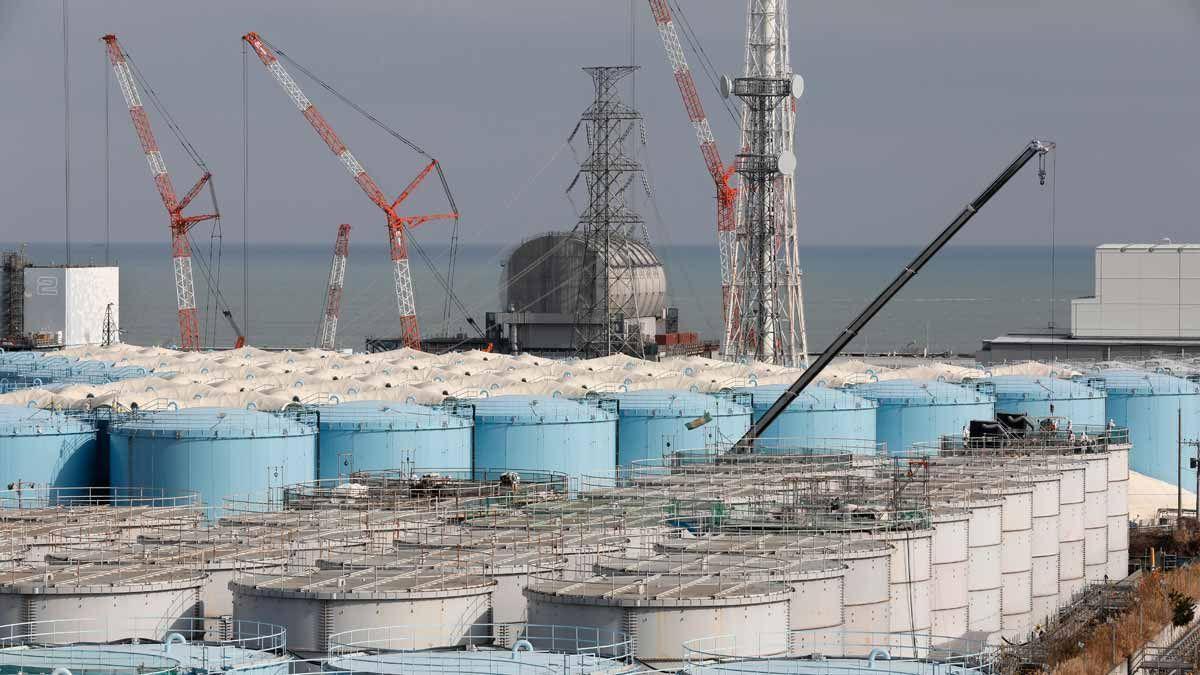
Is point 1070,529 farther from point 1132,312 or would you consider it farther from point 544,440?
point 1132,312

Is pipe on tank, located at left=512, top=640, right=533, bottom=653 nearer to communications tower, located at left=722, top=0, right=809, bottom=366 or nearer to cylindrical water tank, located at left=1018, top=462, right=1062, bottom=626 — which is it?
cylindrical water tank, located at left=1018, top=462, right=1062, bottom=626

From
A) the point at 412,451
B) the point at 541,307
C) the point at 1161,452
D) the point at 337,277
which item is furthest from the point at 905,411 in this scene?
the point at 337,277

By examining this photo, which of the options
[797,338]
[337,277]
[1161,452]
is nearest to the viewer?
[1161,452]

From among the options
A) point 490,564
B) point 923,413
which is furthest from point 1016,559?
point 923,413

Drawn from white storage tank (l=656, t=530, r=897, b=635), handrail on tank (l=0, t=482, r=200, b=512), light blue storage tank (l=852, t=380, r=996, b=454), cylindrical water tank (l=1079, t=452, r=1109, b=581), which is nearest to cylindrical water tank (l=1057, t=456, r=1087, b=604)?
cylindrical water tank (l=1079, t=452, r=1109, b=581)

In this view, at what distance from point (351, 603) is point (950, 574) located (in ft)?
41.5

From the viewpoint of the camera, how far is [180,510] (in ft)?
132

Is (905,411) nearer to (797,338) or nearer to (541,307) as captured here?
(797,338)

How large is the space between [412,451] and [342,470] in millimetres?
1744

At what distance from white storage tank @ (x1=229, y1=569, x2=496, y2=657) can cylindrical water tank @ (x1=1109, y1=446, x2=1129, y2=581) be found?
77.6 feet

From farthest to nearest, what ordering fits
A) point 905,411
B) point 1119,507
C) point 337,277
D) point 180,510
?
point 337,277, point 905,411, point 1119,507, point 180,510

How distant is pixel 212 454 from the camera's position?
47031 mm

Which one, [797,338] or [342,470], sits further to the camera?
[797,338]

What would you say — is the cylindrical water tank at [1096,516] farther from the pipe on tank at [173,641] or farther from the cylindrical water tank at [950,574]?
the pipe on tank at [173,641]
